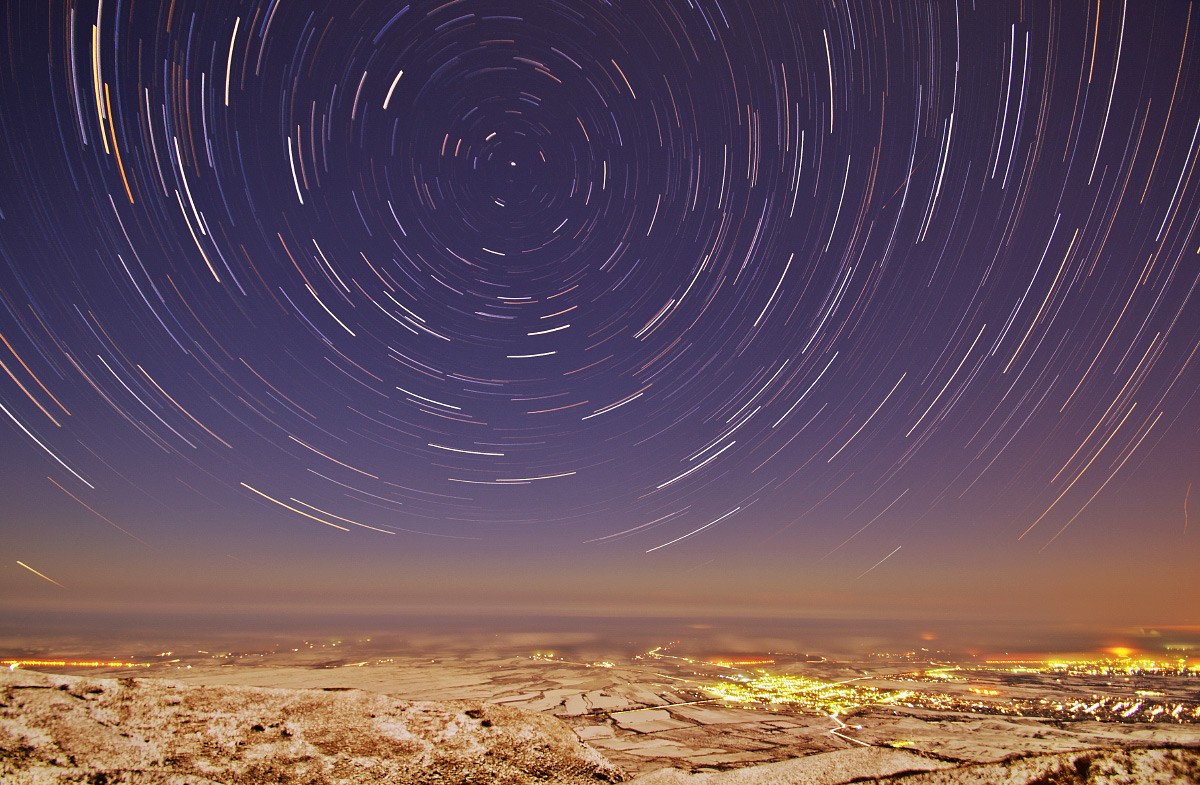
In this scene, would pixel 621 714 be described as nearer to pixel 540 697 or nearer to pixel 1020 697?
pixel 540 697

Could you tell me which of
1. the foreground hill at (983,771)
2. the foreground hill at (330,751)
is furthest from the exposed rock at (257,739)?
the foreground hill at (983,771)

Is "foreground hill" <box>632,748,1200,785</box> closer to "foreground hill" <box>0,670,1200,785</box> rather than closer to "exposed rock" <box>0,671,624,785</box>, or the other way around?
"foreground hill" <box>0,670,1200,785</box>

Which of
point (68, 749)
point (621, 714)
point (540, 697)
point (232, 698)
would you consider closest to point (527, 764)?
point (232, 698)

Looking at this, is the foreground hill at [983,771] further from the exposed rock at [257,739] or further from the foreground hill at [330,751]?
the exposed rock at [257,739]

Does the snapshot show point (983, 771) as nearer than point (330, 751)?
Yes

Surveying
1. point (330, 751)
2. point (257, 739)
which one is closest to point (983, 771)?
point (330, 751)

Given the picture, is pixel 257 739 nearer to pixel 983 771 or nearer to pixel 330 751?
pixel 330 751

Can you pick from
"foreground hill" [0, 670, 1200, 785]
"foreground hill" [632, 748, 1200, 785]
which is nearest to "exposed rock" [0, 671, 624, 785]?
"foreground hill" [0, 670, 1200, 785]
